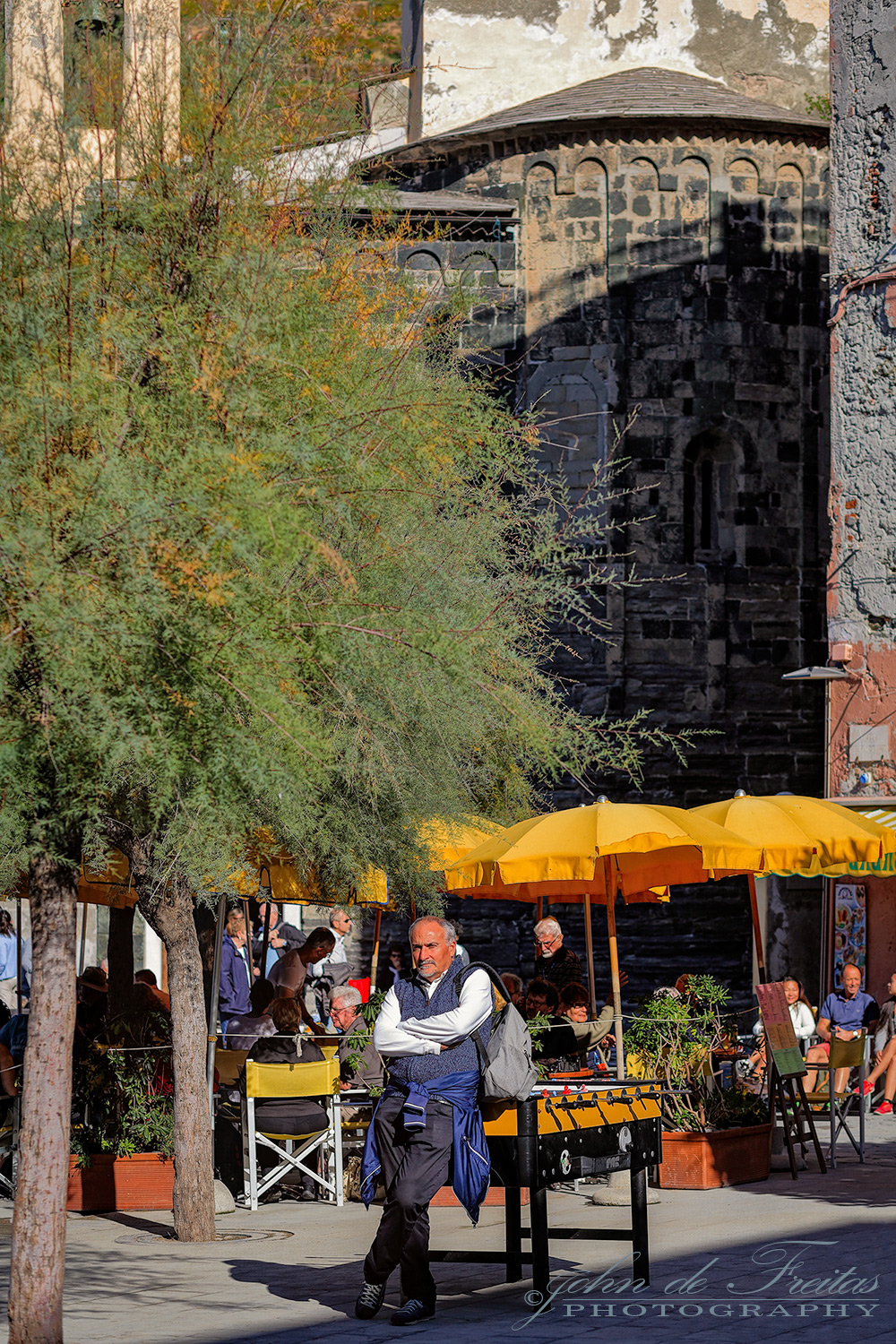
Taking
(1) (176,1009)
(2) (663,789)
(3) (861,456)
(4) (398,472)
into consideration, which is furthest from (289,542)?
(2) (663,789)

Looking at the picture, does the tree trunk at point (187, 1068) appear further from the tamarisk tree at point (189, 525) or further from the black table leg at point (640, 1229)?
the black table leg at point (640, 1229)

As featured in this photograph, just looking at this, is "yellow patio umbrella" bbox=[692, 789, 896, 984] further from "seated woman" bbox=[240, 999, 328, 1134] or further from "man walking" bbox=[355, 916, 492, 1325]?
"man walking" bbox=[355, 916, 492, 1325]

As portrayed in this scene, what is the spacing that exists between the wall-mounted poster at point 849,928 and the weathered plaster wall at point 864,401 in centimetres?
107

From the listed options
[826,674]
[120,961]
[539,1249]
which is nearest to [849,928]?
[826,674]

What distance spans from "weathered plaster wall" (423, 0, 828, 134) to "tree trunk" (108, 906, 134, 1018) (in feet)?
55.4

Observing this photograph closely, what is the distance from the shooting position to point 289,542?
7.34m

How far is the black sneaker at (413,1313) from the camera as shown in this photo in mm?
7582

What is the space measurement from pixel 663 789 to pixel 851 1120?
8.35 meters

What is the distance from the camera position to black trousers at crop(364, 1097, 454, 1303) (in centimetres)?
764

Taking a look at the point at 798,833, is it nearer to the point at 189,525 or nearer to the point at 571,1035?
the point at 571,1035

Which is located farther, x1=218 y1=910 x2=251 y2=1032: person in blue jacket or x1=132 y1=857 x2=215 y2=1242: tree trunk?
x1=218 y1=910 x2=251 y2=1032: person in blue jacket

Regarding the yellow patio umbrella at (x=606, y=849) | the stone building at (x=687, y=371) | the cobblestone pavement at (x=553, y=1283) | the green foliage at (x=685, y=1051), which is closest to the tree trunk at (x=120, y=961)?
the cobblestone pavement at (x=553, y=1283)

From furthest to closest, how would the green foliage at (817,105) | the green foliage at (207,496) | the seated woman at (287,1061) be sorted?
1. the green foliage at (817,105)
2. the seated woman at (287,1061)
3. the green foliage at (207,496)

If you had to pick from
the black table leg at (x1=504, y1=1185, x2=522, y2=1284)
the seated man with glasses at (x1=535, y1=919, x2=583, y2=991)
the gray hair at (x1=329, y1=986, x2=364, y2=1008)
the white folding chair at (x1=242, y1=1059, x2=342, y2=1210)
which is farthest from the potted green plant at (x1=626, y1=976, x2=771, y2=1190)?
the black table leg at (x1=504, y1=1185, x2=522, y2=1284)
